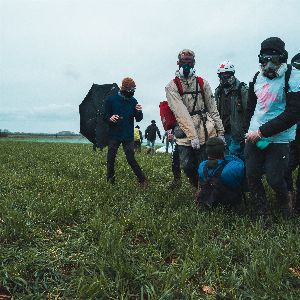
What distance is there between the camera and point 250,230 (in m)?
5.01

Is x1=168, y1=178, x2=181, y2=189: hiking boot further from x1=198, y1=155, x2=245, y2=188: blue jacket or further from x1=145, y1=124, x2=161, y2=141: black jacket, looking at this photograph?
x1=145, y1=124, x2=161, y2=141: black jacket

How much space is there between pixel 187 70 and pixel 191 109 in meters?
0.68

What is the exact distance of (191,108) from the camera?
23.1 feet

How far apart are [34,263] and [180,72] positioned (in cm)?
415

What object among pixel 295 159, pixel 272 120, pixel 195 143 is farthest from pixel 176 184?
pixel 272 120

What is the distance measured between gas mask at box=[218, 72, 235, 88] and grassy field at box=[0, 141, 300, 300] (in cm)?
233

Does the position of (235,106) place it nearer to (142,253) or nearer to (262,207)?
(262,207)

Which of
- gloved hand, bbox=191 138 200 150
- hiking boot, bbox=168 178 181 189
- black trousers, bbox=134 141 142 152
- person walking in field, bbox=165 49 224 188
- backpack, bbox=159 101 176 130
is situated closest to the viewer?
gloved hand, bbox=191 138 200 150

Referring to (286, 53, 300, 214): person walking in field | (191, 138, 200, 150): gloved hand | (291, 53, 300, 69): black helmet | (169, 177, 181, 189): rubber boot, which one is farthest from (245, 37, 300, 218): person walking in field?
(169, 177, 181, 189): rubber boot

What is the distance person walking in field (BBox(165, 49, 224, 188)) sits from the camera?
682 cm

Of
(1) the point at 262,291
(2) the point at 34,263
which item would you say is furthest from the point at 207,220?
(2) the point at 34,263

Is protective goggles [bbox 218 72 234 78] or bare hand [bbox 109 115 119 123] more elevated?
protective goggles [bbox 218 72 234 78]

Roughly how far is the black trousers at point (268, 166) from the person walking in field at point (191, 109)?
1366 mm

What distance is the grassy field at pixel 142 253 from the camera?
11.6 feet
